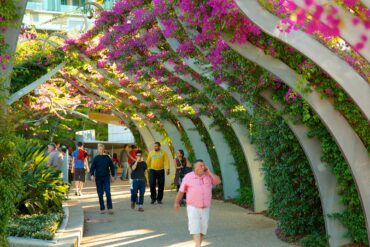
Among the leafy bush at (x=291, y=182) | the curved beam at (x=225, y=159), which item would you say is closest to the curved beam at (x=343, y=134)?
the leafy bush at (x=291, y=182)

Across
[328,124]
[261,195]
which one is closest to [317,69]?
[328,124]

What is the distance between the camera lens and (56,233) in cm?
1188

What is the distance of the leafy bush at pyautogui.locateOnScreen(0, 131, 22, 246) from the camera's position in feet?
26.8

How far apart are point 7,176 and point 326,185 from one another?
189 inches

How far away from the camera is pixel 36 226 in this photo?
1212 centimetres

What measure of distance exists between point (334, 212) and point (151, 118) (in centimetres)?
1584

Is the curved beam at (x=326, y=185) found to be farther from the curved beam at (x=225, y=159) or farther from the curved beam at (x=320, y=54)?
the curved beam at (x=225, y=159)

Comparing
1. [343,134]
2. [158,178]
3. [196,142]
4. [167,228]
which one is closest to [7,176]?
[343,134]

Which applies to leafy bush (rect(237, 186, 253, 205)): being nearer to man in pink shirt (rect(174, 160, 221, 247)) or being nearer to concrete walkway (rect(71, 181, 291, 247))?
concrete walkway (rect(71, 181, 291, 247))

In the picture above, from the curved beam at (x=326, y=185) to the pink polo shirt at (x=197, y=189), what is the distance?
1.53m

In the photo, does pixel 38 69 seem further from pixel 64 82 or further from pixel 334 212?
pixel 334 212

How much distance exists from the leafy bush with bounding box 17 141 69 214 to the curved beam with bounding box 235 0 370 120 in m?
7.48

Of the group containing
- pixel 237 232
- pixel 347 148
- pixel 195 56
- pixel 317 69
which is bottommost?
pixel 237 232

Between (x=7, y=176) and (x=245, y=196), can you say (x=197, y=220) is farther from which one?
(x=245, y=196)
